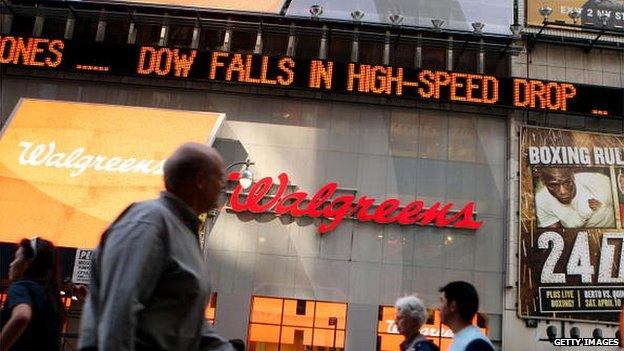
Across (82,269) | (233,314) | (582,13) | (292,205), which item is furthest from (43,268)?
(582,13)

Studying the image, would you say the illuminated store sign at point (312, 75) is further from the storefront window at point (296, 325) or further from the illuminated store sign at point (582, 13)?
the storefront window at point (296, 325)

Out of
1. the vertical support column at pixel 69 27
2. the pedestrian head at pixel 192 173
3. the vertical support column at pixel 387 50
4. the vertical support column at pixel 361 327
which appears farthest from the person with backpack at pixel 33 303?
the vertical support column at pixel 69 27

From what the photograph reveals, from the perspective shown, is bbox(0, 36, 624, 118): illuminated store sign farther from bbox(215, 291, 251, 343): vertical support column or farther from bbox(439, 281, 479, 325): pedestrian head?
bbox(439, 281, 479, 325): pedestrian head

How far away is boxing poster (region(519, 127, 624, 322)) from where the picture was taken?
794 inches

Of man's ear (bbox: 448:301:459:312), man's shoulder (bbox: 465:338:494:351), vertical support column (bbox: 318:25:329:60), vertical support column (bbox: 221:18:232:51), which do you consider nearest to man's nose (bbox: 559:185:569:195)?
vertical support column (bbox: 318:25:329:60)

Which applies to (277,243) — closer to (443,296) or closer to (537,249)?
(537,249)

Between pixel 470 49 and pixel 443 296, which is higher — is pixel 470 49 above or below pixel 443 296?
above

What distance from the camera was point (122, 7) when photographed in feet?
72.6

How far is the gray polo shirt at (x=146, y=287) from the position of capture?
217cm

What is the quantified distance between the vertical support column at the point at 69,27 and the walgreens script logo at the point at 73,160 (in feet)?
13.2

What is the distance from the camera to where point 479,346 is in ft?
14.5

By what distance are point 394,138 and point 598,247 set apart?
7511mm

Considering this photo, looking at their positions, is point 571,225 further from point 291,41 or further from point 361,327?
point 291,41

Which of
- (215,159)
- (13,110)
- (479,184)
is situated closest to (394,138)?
(479,184)
